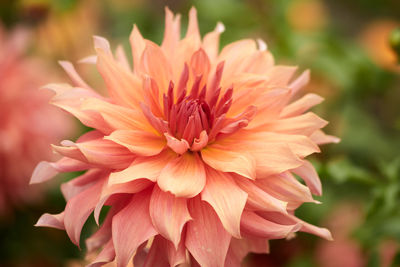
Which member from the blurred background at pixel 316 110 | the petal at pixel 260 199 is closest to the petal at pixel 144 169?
the petal at pixel 260 199

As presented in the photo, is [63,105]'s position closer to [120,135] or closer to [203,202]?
[120,135]

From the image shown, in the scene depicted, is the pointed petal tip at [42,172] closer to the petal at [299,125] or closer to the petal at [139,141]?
the petal at [139,141]

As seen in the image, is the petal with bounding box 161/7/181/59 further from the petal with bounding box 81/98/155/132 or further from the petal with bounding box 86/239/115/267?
the petal with bounding box 86/239/115/267

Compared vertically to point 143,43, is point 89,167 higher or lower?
lower

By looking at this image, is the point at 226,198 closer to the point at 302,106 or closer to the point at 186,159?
the point at 186,159

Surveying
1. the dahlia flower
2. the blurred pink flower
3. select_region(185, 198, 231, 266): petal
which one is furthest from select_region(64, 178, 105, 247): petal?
the blurred pink flower

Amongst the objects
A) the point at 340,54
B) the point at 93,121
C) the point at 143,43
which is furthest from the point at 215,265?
the point at 340,54

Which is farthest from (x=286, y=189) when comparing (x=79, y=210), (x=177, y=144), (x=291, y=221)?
(x=79, y=210)
